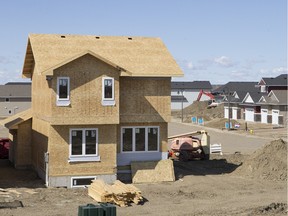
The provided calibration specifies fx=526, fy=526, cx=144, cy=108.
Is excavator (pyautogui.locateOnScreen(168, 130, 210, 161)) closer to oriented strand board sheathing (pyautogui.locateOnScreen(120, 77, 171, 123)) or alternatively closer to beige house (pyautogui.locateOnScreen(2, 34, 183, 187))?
beige house (pyautogui.locateOnScreen(2, 34, 183, 187))

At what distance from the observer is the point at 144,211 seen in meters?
23.9

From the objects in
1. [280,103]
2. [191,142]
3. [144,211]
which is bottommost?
[144,211]

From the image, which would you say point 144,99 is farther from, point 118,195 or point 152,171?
point 118,195

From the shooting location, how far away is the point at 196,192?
1130 inches

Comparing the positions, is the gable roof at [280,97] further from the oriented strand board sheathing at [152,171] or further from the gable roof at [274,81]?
the oriented strand board sheathing at [152,171]

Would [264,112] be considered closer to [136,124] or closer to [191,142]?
[191,142]

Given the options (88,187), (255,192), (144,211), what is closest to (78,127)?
(88,187)

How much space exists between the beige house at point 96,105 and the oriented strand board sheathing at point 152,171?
1.27 ft

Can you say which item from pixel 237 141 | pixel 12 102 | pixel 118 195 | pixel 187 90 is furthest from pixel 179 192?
pixel 187 90

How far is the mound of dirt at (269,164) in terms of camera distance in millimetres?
33281

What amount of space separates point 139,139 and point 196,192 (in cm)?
529

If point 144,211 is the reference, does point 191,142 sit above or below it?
above

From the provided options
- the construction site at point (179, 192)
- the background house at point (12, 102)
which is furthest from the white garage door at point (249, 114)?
the construction site at point (179, 192)

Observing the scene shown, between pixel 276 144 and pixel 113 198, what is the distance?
49.7 ft
